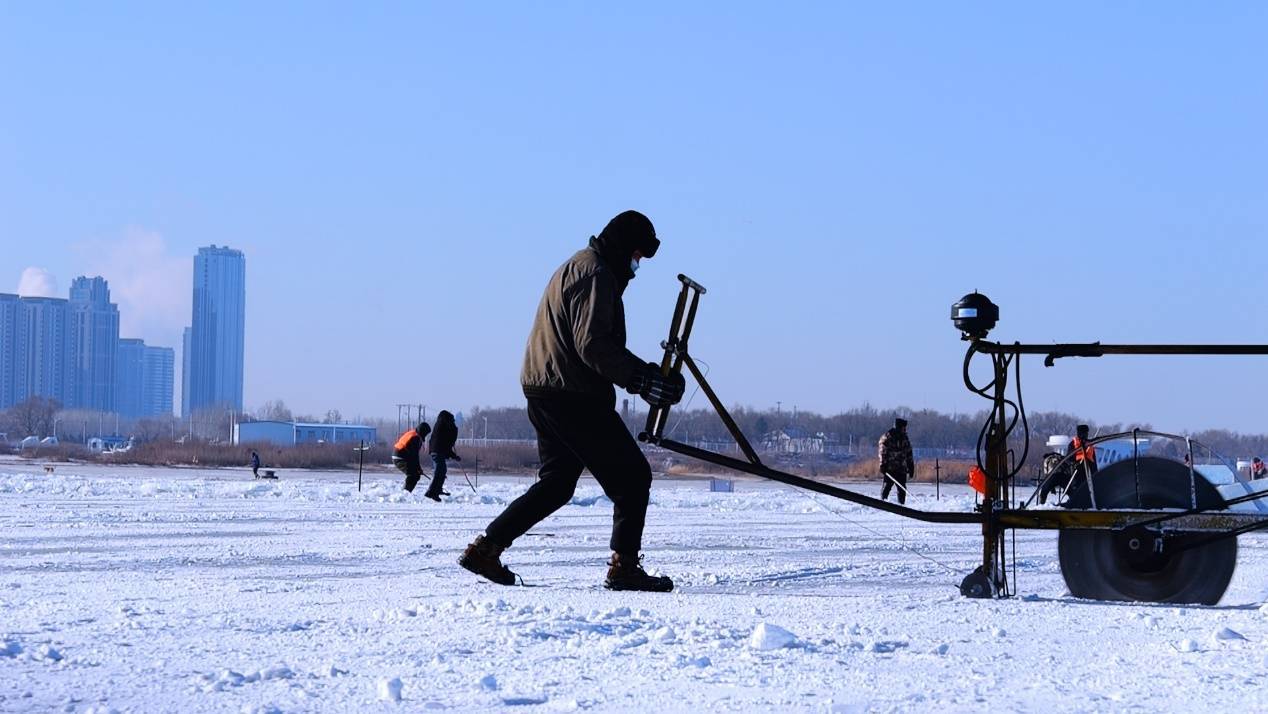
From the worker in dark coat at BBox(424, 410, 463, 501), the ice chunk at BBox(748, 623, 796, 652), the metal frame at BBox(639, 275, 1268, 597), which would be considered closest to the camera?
the ice chunk at BBox(748, 623, 796, 652)

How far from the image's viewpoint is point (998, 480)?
20.5 ft

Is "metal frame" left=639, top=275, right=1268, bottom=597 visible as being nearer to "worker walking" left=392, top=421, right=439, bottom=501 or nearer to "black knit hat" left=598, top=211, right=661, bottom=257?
"black knit hat" left=598, top=211, right=661, bottom=257

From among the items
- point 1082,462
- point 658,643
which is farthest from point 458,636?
point 1082,462

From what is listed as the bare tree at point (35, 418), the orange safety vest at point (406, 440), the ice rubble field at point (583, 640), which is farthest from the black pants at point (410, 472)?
the bare tree at point (35, 418)

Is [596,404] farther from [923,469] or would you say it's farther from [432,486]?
[923,469]

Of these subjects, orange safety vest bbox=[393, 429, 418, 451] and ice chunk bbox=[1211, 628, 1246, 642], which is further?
orange safety vest bbox=[393, 429, 418, 451]

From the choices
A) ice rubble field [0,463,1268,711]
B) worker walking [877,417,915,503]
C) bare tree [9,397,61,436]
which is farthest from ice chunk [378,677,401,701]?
bare tree [9,397,61,436]

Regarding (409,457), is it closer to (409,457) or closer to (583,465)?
(409,457)

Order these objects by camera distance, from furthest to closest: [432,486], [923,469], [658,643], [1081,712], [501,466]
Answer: [501,466]
[923,469]
[432,486]
[658,643]
[1081,712]

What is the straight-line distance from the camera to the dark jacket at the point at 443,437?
71.3 feet

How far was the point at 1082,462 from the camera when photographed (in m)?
6.22

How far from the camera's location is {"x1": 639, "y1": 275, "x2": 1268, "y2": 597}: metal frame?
6.04 m

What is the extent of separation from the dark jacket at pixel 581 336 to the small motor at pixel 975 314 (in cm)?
132

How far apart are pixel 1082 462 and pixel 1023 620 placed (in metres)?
1.32
